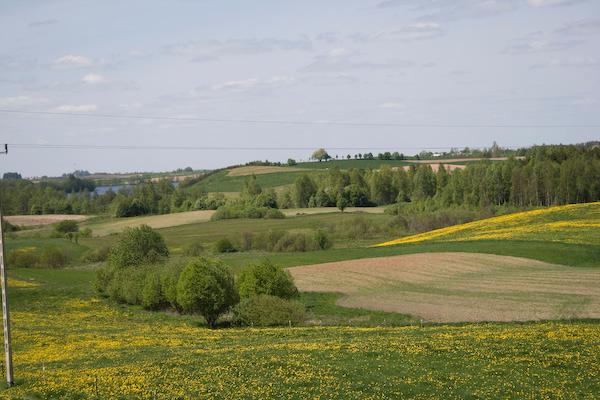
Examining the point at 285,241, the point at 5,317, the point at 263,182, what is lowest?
the point at 285,241

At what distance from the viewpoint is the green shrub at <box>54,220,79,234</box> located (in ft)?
431

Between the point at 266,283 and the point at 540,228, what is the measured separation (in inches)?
1725

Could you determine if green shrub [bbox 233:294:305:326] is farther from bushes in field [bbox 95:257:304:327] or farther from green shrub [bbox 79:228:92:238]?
green shrub [bbox 79:228:92:238]

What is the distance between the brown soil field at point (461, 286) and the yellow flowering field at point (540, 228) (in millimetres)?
10702

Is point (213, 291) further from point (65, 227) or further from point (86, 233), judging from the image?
point (65, 227)

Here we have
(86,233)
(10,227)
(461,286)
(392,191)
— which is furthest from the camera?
(392,191)

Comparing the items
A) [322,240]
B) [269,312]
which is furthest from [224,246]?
[269,312]

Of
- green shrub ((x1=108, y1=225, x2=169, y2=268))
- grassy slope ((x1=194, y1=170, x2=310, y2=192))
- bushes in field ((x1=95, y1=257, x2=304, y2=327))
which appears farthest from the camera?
grassy slope ((x1=194, y1=170, x2=310, y2=192))

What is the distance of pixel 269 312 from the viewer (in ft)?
166

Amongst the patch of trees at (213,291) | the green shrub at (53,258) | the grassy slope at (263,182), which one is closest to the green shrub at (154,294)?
the patch of trees at (213,291)

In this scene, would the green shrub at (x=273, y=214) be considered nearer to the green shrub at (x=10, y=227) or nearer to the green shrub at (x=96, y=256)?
the green shrub at (x=96, y=256)

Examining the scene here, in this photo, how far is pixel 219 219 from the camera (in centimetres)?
14200

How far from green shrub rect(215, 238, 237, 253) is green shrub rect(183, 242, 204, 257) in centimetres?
232

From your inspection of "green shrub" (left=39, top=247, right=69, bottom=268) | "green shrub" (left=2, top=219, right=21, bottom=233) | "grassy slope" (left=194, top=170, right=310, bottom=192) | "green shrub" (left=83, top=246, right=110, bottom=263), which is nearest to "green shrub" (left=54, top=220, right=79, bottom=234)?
"green shrub" (left=2, top=219, right=21, bottom=233)
